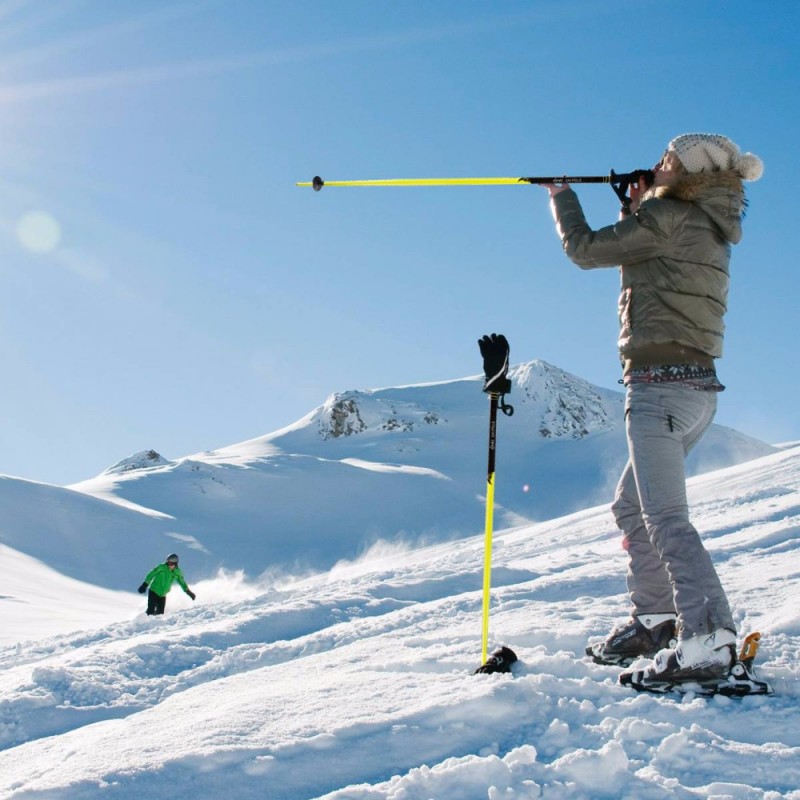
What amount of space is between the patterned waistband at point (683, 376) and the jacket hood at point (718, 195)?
2.16 ft

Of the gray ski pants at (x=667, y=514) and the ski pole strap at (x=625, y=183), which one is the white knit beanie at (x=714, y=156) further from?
the gray ski pants at (x=667, y=514)

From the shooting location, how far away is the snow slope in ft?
8.19

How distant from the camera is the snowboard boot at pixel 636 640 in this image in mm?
3682

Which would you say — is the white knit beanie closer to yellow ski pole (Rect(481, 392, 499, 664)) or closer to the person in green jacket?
yellow ski pole (Rect(481, 392, 499, 664))

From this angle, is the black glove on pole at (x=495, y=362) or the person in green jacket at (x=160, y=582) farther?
the person in green jacket at (x=160, y=582)

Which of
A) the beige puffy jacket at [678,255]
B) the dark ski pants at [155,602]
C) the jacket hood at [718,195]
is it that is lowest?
the dark ski pants at [155,602]

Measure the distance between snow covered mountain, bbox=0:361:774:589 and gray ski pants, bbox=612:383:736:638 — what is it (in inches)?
1194

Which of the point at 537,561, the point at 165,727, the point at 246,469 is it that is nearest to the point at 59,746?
the point at 165,727

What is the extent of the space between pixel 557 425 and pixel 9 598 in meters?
61.4

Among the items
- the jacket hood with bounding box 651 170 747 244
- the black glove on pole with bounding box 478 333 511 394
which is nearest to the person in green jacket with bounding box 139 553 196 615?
the black glove on pole with bounding box 478 333 511 394

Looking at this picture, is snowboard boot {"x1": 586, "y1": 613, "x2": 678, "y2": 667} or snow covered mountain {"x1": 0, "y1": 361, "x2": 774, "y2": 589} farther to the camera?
snow covered mountain {"x1": 0, "y1": 361, "x2": 774, "y2": 589}

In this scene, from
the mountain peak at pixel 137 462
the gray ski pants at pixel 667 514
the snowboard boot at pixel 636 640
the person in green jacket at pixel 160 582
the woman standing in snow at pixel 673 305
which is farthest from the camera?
the mountain peak at pixel 137 462

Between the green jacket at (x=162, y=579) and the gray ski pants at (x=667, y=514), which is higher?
the gray ski pants at (x=667, y=514)

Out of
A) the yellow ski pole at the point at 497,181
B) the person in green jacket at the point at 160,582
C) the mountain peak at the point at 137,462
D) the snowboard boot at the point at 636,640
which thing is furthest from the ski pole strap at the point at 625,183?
the mountain peak at the point at 137,462
